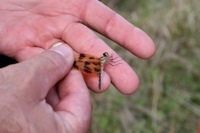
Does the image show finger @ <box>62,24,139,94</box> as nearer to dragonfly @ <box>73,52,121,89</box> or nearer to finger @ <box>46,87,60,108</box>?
Answer: dragonfly @ <box>73,52,121,89</box>

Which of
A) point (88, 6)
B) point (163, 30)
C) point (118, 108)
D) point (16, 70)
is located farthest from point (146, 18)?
point (16, 70)

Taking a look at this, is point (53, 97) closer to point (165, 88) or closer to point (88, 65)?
point (88, 65)

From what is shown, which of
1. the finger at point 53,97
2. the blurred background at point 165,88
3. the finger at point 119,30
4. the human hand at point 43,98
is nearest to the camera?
the human hand at point 43,98

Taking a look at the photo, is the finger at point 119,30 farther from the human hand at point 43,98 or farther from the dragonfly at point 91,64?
the human hand at point 43,98

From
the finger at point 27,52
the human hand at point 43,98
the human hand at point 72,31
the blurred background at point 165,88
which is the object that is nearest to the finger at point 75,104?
the human hand at point 43,98

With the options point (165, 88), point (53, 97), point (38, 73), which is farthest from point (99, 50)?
point (165, 88)

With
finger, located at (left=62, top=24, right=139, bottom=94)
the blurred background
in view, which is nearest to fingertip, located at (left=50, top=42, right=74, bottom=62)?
finger, located at (left=62, top=24, right=139, bottom=94)

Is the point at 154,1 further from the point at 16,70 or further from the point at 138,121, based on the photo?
the point at 16,70
